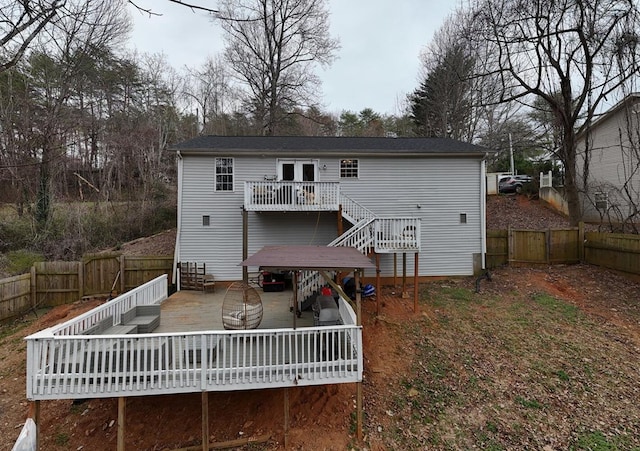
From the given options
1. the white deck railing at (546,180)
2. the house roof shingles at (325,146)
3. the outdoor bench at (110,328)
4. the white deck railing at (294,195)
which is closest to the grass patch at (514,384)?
the white deck railing at (294,195)

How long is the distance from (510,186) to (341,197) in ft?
57.3

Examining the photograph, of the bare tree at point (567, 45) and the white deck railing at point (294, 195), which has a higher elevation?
the bare tree at point (567, 45)

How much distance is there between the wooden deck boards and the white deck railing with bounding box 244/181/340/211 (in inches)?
118

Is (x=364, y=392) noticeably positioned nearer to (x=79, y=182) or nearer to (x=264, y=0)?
(x=79, y=182)

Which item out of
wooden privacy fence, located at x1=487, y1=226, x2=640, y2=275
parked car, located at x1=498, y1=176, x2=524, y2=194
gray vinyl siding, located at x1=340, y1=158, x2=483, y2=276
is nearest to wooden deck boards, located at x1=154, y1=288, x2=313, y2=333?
gray vinyl siding, located at x1=340, y1=158, x2=483, y2=276

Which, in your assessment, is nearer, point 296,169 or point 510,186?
point 296,169

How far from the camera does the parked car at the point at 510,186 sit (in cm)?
2166

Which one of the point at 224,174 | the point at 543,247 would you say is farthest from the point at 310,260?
the point at 543,247

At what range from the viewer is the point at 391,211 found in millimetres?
11492

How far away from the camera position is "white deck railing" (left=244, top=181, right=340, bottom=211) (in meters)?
10.1

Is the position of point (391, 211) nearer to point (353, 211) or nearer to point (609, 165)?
point (353, 211)

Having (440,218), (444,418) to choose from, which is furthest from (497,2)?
(444,418)

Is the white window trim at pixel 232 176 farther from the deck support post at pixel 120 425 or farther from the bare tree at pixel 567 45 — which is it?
the bare tree at pixel 567 45

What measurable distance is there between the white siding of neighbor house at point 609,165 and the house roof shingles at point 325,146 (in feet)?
32.3
